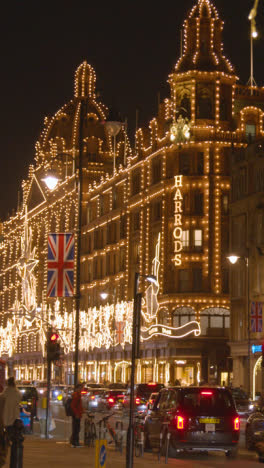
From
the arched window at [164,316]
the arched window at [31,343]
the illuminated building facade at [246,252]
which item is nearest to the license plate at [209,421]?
the illuminated building facade at [246,252]

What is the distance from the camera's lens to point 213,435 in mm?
25141

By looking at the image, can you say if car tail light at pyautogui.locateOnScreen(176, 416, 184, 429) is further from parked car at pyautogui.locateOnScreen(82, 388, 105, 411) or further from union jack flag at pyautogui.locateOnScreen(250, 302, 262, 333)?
union jack flag at pyautogui.locateOnScreen(250, 302, 262, 333)

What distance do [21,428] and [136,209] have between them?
8176cm

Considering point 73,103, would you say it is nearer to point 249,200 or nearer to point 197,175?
point 197,175

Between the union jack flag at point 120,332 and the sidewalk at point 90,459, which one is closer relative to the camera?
the sidewalk at point 90,459

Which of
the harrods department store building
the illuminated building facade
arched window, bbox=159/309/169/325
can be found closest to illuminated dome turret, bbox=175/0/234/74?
the harrods department store building

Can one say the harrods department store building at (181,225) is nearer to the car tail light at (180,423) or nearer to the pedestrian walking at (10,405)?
the car tail light at (180,423)

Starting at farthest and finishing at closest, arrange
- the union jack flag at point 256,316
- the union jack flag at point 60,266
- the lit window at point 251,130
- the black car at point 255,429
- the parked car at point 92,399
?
the lit window at point 251,130 → the union jack flag at point 256,316 → the parked car at point 92,399 → the union jack flag at point 60,266 → the black car at point 255,429

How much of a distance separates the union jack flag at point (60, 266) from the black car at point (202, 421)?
24.3 feet

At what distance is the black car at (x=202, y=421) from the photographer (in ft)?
82.5

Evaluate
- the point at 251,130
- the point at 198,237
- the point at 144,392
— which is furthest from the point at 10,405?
the point at 251,130

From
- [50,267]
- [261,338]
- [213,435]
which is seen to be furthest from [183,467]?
[261,338]

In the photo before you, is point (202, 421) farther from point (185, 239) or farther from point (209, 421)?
point (185, 239)

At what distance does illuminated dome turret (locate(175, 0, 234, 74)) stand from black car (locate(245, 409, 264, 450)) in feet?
192
